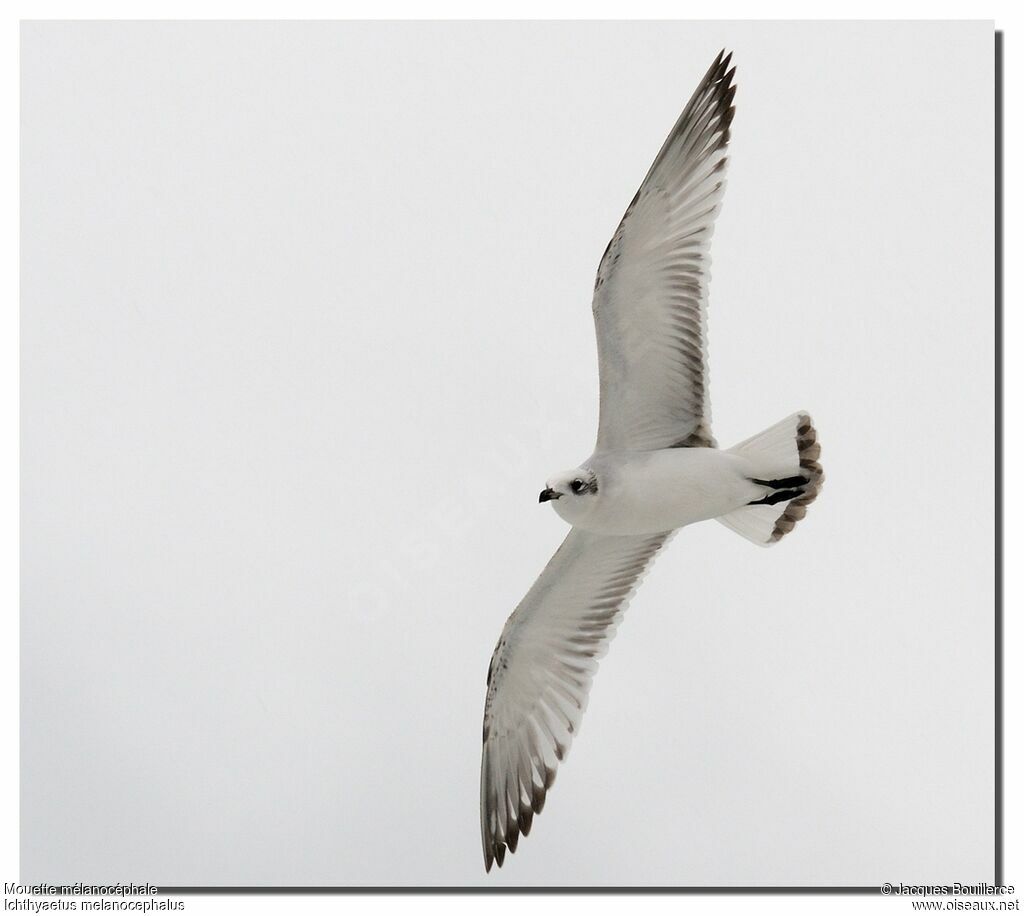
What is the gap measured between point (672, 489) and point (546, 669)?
5.18 feet

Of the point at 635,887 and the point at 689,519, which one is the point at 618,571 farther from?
the point at 635,887

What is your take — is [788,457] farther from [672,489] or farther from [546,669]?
[546,669]

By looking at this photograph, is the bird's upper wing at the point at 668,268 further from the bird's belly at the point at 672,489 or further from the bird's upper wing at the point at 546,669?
the bird's upper wing at the point at 546,669

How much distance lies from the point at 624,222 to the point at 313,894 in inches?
140

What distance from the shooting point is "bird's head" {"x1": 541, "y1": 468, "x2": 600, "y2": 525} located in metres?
7.24

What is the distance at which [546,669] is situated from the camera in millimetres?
8430

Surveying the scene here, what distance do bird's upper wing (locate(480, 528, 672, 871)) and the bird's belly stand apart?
2.23 feet

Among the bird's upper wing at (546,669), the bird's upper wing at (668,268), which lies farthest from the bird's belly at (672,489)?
the bird's upper wing at (546,669)

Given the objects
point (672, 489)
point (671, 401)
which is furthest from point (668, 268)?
point (672, 489)

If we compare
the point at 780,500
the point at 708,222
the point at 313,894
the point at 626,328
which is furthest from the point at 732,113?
the point at 313,894

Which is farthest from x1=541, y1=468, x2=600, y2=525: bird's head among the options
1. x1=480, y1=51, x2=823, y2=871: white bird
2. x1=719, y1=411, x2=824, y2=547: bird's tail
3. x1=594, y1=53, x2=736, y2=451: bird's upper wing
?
x1=719, y1=411, x2=824, y2=547: bird's tail

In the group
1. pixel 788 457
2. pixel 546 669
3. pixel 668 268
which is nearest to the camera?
pixel 668 268

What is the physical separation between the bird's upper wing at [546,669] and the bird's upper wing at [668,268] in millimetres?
1048

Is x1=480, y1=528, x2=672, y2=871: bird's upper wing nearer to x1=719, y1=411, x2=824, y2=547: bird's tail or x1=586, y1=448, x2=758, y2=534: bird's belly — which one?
x1=586, y1=448, x2=758, y2=534: bird's belly
